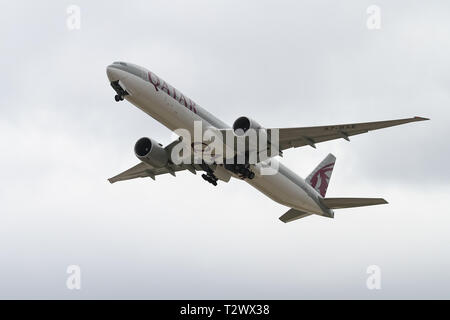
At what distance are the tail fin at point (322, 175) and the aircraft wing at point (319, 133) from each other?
8.86m

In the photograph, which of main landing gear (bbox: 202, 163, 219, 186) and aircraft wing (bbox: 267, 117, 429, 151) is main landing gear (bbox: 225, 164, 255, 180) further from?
aircraft wing (bbox: 267, 117, 429, 151)

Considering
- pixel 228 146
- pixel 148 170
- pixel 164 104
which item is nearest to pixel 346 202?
pixel 228 146

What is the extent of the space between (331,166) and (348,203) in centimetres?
586

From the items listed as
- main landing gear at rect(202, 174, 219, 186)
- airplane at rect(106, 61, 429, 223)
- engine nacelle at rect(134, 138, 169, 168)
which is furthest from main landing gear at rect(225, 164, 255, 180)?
engine nacelle at rect(134, 138, 169, 168)

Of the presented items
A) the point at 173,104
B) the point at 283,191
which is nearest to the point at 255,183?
the point at 283,191

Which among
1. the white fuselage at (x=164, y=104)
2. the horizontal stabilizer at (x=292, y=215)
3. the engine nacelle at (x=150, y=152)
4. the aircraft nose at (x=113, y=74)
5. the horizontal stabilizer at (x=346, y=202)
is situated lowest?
the horizontal stabilizer at (x=292, y=215)

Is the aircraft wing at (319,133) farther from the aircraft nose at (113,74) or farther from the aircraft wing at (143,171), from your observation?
the aircraft nose at (113,74)

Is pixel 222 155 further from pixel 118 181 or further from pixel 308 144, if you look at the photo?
pixel 118 181

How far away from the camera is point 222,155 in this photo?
4259cm

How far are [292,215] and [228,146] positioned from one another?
11007 mm

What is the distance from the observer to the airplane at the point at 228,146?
125ft

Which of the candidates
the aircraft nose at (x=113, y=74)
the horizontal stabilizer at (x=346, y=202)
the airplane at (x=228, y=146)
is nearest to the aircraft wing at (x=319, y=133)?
the airplane at (x=228, y=146)

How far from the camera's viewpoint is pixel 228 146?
41.5m

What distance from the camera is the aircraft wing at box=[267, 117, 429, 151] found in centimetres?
3941
